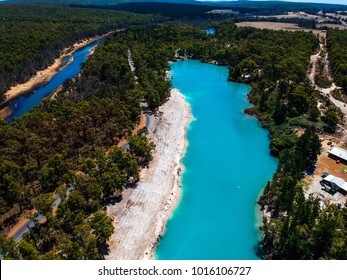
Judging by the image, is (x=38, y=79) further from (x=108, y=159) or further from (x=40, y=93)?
(x=108, y=159)

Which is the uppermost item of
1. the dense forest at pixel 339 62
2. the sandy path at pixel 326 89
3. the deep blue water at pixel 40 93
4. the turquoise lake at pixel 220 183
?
the dense forest at pixel 339 62

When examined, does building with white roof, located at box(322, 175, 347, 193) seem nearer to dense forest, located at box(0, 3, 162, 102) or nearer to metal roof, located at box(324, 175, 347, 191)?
metal roof, located at box(324, 175, 347, 191)

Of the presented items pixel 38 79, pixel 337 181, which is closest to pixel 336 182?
pixel 337 181

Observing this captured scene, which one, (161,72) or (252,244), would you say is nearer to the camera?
(252,244)

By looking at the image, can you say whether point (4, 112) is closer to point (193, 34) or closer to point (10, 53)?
point (10, 53)

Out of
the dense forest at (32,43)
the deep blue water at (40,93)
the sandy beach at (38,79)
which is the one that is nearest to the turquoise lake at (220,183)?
the deep blue water at (40,93)

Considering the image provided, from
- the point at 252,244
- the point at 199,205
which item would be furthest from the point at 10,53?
the point at 252,244

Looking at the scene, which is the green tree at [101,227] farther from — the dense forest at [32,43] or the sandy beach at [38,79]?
the sandy beach at [38,79]
